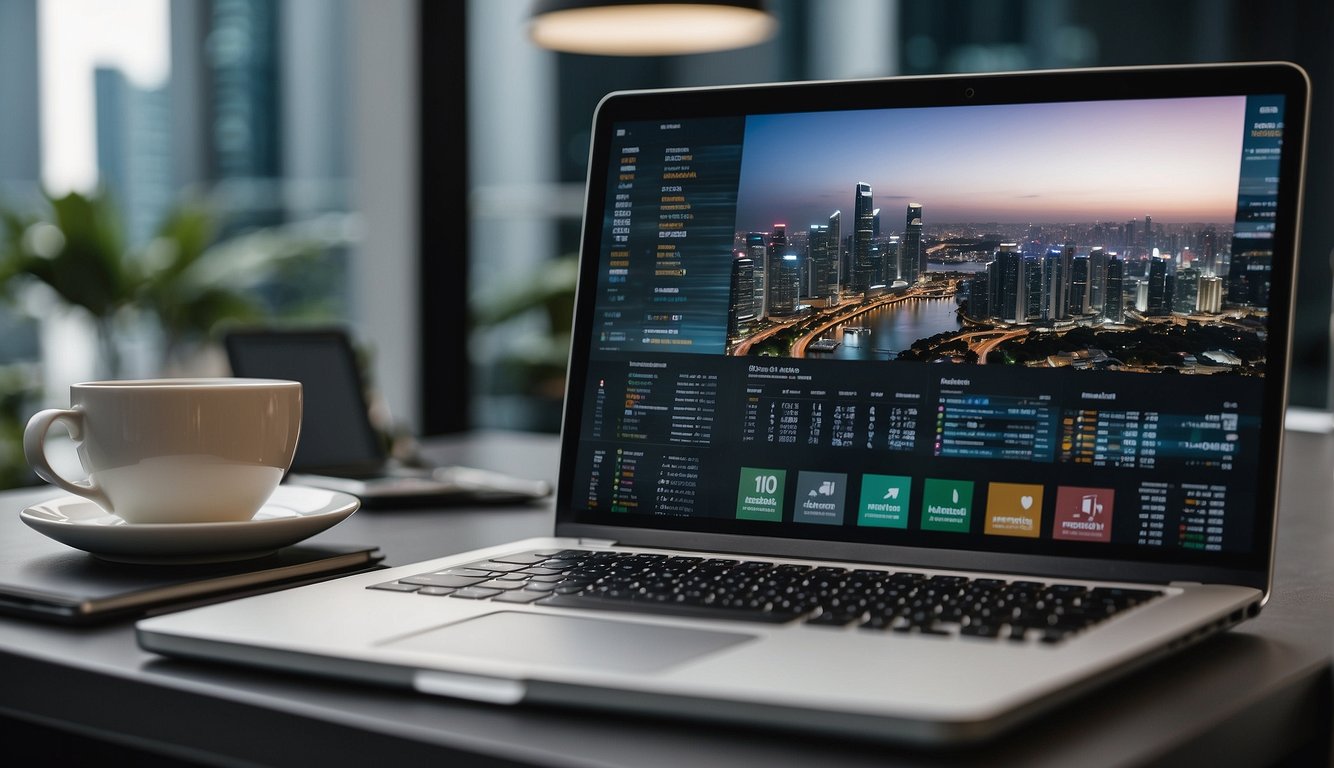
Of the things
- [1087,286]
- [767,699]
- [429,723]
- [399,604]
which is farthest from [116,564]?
[1087,286]

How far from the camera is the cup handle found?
769 mm

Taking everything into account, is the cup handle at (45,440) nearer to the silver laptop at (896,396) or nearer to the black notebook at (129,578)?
the black notebook at (129,578)

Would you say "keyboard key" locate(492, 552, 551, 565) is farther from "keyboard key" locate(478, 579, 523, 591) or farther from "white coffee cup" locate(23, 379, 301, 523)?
"white coffee cup" locate(23, 379, 301, 523)

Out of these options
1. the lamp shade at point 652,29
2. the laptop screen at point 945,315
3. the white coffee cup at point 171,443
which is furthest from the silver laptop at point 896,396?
the lamp shade at point 652,29

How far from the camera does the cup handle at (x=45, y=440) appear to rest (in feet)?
2.52

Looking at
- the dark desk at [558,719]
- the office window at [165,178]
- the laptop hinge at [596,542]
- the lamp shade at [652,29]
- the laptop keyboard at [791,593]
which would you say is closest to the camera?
the dark desk at [558,719]

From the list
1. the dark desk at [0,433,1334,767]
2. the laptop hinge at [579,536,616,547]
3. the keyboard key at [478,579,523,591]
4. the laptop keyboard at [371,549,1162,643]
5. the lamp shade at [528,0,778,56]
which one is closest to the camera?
the dark desk at [0,433,1334,767]

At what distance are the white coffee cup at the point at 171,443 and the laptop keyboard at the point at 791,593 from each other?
0.15 metres

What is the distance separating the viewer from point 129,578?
0.74 m

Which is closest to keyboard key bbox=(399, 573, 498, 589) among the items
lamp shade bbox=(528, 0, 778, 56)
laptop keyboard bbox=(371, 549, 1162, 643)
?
laptop keyboard bbox=(371, 549, 1162, 643)

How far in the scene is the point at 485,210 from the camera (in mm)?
4289

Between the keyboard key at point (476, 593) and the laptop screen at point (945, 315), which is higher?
the laptop screen at point (945, 315)

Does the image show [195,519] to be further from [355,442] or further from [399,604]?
[355,442]

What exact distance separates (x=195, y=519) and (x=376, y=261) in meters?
3.08
